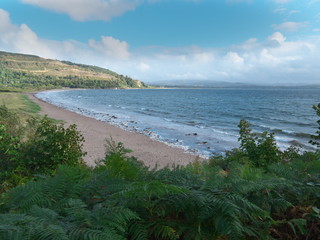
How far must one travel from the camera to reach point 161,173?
10.2 ft

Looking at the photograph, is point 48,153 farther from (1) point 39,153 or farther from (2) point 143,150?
(2) point 143,150

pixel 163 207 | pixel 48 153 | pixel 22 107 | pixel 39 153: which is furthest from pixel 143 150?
pixel 22 107

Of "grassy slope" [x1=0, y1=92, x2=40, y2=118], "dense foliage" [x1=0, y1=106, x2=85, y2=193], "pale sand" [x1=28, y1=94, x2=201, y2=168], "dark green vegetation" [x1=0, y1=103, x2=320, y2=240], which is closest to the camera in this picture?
"dark green vegetation" [x1=0, y1=103, x2=320, y2=240]

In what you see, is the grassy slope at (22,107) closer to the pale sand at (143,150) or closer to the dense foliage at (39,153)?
the pale sand at (143,150)

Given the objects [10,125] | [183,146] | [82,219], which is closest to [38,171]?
[10,125]

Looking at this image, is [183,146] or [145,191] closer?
[145,191]

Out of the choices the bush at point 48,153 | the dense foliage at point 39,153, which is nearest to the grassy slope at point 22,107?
the dense foliage at point 39,153

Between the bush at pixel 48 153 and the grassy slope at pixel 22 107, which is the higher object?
the bush at pixel 48 153

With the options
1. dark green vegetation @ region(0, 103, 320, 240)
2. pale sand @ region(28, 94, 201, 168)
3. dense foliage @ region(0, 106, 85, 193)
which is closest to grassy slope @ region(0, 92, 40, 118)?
pale sand @ region(28, 94, 201, 168)

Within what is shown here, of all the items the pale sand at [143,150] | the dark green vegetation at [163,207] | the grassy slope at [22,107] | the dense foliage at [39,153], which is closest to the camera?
the dark green vegetation at [163,207]

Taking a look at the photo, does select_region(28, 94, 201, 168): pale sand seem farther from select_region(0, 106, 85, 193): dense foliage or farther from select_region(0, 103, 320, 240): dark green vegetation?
select_region(0, 103, 320, 240): dark green vegetation

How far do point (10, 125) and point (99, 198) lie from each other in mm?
8889

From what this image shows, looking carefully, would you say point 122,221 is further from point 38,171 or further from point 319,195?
point 38,171

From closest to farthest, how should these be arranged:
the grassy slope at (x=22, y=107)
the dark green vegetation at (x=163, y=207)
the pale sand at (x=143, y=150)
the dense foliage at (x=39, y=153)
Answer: the dark green vegetation at (x=163, y=207)
the dense foliage at (x=39, y=153)
the pale sand at (x=143, y=150)
the grassy slope at (x=22, y=107)
